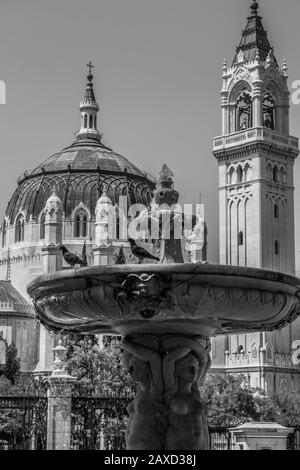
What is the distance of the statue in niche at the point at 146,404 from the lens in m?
12.0

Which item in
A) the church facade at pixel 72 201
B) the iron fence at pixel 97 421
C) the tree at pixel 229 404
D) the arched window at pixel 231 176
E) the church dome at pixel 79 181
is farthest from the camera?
the church dome at pixel 79 181

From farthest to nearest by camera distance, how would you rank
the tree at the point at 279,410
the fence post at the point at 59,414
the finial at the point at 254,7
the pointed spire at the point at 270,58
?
the finial at the point at 254,7
the pointed spire at the point at 270,58
the tree at the point at 279,410
the fence post at the point at 59,414

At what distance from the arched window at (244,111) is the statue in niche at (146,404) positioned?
202 ft

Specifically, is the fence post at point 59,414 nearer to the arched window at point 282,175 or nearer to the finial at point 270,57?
Answer: the arched window at point 282,175

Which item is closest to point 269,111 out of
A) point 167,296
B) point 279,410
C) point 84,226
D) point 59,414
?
point 84,226

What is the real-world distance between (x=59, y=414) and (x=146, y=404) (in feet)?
47.7

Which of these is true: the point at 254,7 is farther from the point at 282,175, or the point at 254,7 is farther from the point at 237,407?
the point at 237,407

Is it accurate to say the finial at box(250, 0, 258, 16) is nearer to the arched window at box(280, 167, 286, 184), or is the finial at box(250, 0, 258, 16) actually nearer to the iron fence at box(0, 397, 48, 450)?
the arched window at box(280, 167, 286, 184)

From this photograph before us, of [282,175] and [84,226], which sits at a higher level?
[282,175]

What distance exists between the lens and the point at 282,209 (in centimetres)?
7194

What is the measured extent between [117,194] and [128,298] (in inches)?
2662

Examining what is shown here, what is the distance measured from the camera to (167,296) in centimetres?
1128

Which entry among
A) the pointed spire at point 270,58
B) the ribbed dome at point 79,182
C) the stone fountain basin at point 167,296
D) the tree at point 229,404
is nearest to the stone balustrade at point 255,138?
the pointed spire at point 270,58

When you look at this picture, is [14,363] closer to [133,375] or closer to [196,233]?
[196,233]
